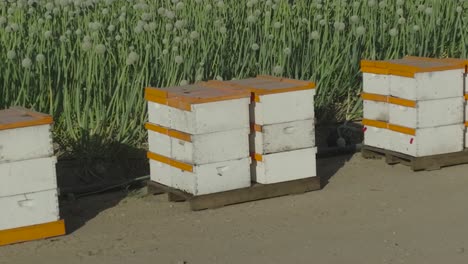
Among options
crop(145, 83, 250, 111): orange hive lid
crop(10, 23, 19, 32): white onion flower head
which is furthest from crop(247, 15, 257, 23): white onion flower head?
crop(10, 23, 19, 32): white onion flower head

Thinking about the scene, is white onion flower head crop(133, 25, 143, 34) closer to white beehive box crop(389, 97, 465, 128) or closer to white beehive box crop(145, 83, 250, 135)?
white beehive box crop(145, 83, 250, 135)

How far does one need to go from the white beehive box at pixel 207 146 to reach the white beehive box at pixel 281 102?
24 centimetres

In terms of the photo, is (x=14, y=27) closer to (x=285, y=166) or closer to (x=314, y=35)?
(x=314, y=35)

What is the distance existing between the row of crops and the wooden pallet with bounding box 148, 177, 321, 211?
113 cm

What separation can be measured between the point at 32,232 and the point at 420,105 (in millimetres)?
3361

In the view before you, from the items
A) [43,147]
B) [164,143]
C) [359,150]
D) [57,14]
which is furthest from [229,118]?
[57,14]

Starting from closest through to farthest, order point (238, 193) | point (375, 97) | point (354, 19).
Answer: point (238, 193) → point (375, 97) → point (354, 19)

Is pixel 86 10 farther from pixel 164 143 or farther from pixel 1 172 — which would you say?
pixel 1 172

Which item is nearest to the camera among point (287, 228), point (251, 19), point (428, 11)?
point (287, 228)

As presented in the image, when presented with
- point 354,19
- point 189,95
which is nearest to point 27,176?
point 189,95

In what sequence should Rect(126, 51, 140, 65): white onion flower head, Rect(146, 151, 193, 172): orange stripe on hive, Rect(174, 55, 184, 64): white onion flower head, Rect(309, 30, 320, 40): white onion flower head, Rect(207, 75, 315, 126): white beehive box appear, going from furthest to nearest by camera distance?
Rect(309, 30, 320, 40): white onion flower head, Rect(174, 55, 184, 64): white onion flower head, Rect(126, 51, 140, 65): white onion flower head, Rect(207, 75, 315, 126): white beehive box, Rect(146, 151, 193, 172): orange stripe on hive

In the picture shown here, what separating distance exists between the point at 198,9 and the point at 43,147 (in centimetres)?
445

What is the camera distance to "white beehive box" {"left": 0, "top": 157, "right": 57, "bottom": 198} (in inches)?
299

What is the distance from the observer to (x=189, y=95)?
8.60 meters
